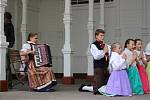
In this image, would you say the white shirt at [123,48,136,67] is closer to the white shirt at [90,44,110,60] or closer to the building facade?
the white shirt at [90,44,110,60]

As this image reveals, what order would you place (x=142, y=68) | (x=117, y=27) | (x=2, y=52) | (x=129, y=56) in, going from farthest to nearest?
(x=117, y=27)
(x=142, y=68)
(x=2, y=52)
(x=129, y=56)

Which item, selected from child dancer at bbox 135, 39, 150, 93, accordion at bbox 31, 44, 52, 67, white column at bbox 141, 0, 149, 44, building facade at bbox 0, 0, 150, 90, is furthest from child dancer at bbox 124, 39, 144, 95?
white column at bbox 141, 0, 149, 44

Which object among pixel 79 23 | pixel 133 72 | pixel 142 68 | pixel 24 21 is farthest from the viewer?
pixel 79 23

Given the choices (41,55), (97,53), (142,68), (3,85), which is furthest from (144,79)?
(3,85)

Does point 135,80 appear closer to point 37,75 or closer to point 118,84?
point 118,84

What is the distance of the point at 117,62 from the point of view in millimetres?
9938

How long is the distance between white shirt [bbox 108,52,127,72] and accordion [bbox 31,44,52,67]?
2003 millimetres

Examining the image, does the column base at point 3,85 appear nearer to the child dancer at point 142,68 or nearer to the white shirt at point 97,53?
the white shirt at point 97,53

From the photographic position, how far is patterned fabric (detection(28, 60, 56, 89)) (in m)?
11.1

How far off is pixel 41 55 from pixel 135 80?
8.49 feet

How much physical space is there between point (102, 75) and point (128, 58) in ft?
2.57

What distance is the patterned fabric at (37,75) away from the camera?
36.4 ft

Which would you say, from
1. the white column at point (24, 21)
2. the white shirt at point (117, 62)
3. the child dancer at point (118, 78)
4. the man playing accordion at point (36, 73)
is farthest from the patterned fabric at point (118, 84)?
the white column at point (24, 21)

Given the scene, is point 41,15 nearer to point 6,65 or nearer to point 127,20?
point 127,20
